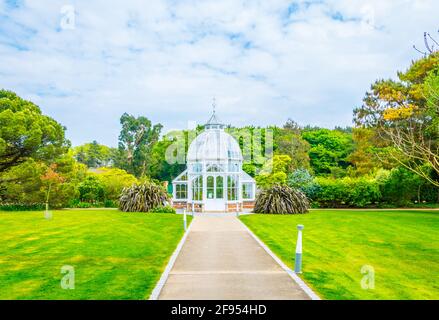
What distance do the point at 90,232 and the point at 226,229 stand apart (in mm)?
5698

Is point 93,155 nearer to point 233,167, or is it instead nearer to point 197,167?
point 197,167

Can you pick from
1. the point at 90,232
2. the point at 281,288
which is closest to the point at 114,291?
the point at 281,288

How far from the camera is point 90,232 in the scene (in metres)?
15.6

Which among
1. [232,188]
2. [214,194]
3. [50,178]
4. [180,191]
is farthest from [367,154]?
[50,178]

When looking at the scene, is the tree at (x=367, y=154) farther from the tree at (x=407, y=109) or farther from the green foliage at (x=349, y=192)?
the green foliage at (x=349, y=192)

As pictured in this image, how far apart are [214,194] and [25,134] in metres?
13.3

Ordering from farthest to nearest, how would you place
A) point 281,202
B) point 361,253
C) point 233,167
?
1. point 233,167
2. point 281,202
3. point 361,253

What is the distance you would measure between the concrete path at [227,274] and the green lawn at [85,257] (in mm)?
509

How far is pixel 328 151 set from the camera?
50812 millimetres

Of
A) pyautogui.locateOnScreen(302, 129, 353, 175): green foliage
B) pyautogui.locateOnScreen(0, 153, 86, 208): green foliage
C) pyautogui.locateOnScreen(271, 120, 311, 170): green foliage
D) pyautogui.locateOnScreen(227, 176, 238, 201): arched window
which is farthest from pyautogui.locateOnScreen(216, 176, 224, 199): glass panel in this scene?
pyautogui.locateOnScreen(302, 129, 353, 175): green foliage

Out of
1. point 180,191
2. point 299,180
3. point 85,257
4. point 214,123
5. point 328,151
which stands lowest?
point 85,257

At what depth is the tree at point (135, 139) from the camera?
5138 cm

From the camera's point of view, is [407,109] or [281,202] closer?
[281,202]
